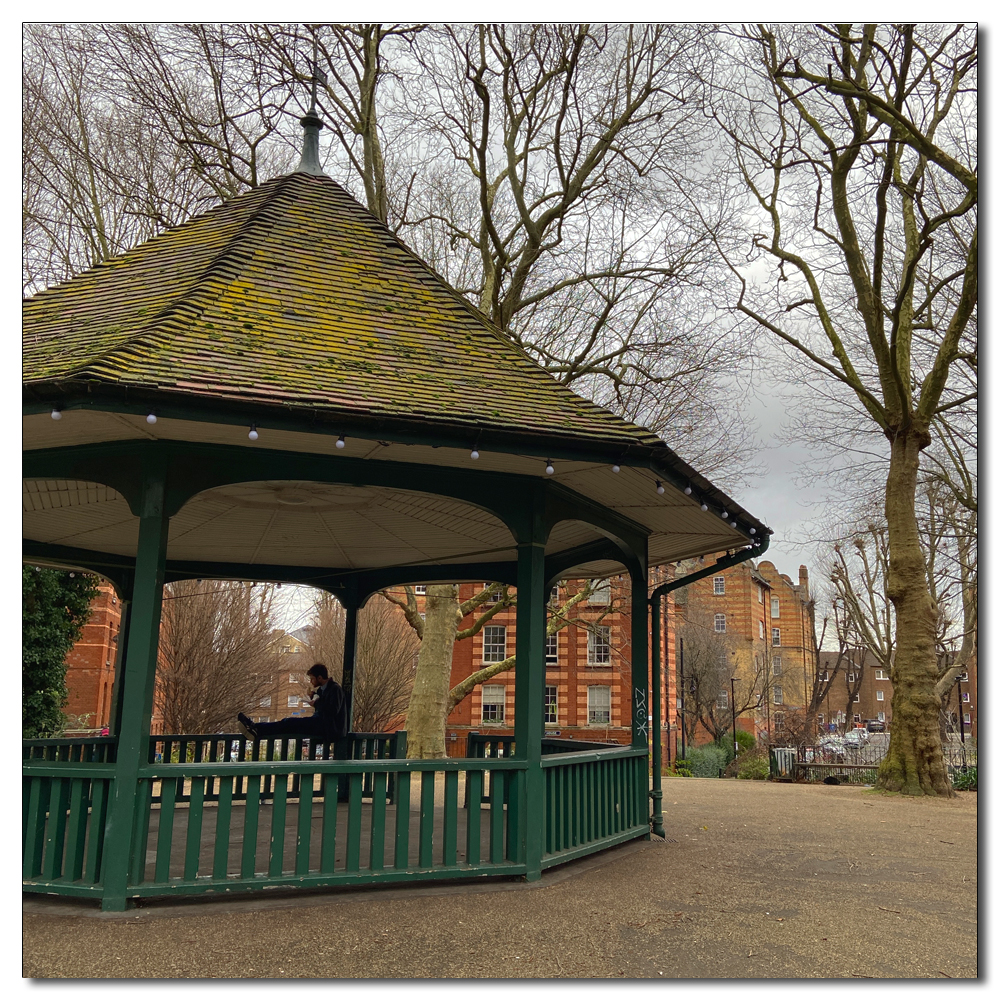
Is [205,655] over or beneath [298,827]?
beneath

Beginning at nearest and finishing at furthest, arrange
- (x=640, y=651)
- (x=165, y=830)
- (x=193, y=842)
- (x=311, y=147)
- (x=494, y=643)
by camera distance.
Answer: (x=165, y=830)
(x=193, y=842)
(x=640, y=651)
(x=311, y=147)
(x=494, y=643)

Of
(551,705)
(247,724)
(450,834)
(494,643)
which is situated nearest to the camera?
(450,834)

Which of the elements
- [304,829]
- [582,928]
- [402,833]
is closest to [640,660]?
[402,833]

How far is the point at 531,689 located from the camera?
23.1ft

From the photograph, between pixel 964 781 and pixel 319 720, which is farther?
pixel 964 781

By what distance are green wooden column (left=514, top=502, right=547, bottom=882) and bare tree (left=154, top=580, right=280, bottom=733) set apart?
20.6 metres

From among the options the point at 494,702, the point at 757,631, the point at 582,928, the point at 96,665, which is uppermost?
the point at 582,928

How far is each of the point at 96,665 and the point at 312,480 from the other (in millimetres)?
27552

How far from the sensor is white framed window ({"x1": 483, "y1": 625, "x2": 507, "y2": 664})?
41.3m

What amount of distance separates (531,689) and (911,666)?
1151cm

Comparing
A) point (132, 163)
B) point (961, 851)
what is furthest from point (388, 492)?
point (132, 163)

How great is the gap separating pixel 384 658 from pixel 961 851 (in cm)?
2756

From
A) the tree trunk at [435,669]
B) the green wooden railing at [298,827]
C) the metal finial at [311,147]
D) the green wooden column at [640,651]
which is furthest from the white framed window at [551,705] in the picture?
the metal finial at [311,147]

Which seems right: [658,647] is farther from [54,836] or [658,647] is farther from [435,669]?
[435,669]
